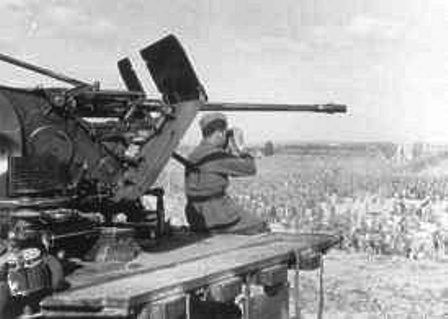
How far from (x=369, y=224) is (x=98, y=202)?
1555 cm

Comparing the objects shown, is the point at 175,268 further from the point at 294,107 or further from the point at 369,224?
the point at 369,224

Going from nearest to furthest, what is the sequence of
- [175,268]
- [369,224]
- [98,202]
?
[175,268], [98,202], [369,224]

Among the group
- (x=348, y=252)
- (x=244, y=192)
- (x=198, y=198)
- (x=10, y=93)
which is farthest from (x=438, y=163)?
(x=10, y=93)

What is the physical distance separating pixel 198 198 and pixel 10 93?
10.3 ft

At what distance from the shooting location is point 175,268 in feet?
24.6

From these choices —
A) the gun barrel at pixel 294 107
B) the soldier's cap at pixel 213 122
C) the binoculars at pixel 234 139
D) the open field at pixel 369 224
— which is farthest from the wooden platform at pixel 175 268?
the open field at pixel 369 224

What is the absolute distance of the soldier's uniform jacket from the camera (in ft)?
32.9

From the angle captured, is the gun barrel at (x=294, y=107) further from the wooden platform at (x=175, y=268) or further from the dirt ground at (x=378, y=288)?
the dirt ground at (x=378, y=288)

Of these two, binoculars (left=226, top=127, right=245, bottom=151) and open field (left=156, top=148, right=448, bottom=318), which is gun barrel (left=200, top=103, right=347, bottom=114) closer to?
A: binoculars (left=226, top=127, right=245, bottom=151)

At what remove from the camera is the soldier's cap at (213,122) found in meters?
10.2

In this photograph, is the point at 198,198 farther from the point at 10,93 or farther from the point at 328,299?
the point at 328,299

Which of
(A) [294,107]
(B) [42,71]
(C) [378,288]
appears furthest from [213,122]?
(C) [378,288]

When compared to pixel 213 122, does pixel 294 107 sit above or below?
above

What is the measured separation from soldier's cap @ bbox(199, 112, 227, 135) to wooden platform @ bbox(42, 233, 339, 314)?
3.88 ft
